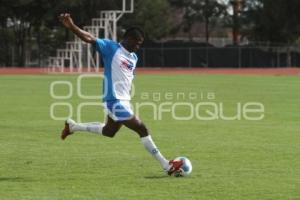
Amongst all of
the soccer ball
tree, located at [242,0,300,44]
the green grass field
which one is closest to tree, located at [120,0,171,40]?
tree, located at [242,0,300,44]

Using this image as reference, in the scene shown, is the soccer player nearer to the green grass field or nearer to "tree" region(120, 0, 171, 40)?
the green grass field

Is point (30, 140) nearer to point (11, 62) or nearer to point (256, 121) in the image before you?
point (256, 121)

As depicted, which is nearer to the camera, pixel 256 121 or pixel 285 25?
pixel 256 121

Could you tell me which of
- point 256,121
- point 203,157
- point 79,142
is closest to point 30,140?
point 79,142

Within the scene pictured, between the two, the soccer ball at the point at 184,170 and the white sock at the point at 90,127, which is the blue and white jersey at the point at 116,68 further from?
the soccer ball at the point at 184,170

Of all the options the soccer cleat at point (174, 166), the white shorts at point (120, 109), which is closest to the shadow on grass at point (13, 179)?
the white shorts at point (120, 109)

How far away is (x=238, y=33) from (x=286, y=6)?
1808 centimetres

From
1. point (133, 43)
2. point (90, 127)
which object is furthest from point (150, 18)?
point (133, 43)

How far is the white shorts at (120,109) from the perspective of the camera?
1082 cm

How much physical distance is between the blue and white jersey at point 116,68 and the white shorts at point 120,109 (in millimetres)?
56

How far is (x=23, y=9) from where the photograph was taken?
Result: 71.0m

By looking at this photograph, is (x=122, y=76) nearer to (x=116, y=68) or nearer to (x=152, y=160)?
(x=116, y=68)

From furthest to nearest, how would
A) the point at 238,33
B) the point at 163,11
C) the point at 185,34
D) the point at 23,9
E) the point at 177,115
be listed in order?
the point at 185,34 < the point at 238,33 < the point at 163,11 < the point at 23,9 < the point at 177,115

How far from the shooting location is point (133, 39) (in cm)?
1084
